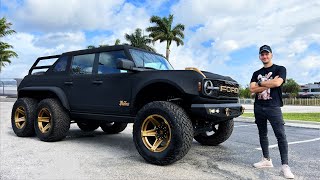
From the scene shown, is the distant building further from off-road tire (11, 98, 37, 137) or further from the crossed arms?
the crossed arms

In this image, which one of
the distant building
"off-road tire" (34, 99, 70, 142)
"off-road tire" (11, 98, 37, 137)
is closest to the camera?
"off-road tire" (34, 99, 70, 142)

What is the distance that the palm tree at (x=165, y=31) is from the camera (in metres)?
51.9

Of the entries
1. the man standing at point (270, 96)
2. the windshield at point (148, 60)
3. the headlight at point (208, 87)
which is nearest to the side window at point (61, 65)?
the windshield at point (148, 60)

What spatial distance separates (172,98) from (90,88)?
5.40ft

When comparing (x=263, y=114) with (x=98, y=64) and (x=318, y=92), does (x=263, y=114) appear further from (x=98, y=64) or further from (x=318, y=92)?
(x=318, y=92)

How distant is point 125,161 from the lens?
511 cm

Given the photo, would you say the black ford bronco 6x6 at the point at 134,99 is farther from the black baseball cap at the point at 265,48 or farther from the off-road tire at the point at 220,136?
the black baseball cap at the point at 265,48

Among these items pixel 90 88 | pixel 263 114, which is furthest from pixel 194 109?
pixel 90 88

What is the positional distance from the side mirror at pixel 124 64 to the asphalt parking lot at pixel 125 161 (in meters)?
1.43

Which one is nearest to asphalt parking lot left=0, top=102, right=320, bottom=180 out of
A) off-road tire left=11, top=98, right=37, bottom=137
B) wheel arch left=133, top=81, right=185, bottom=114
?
off-road tire left=11, top=98, right=37, bottom=137

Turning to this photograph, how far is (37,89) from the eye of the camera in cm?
731

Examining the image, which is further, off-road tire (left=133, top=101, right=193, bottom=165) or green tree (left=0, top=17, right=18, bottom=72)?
green tree (left=0, top=17, right=18, bottom=72)

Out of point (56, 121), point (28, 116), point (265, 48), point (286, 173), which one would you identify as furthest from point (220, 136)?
point (28, 116)

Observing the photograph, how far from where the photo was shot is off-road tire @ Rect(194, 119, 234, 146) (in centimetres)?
637
